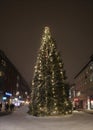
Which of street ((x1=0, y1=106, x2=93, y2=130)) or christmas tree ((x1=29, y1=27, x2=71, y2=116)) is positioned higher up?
christmas tree ((x1=29, y1=27, x2=71, y2=116))

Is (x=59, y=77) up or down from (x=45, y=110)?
up

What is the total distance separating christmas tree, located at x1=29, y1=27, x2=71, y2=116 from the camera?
126 feet

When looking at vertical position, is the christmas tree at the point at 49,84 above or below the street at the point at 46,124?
above

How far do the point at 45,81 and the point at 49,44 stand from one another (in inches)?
206

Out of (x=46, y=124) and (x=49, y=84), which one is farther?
(x=49, y=84)

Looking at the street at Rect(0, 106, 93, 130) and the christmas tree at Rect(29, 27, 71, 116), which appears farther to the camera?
the christmas tree at Rect(29, 27, 71, 116)

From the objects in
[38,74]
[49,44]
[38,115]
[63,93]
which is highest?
[49,44]

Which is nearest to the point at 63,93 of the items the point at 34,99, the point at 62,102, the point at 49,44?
the point at 62,102

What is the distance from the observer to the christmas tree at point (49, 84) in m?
38.5

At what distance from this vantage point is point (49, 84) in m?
39.4

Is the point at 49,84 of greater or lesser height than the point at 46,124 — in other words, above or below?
above

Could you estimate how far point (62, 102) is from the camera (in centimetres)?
3906

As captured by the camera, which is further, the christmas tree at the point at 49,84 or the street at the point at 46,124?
the christmas tree at the point at 49,84

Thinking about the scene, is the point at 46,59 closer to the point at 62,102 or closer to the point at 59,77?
the point at 59,77
